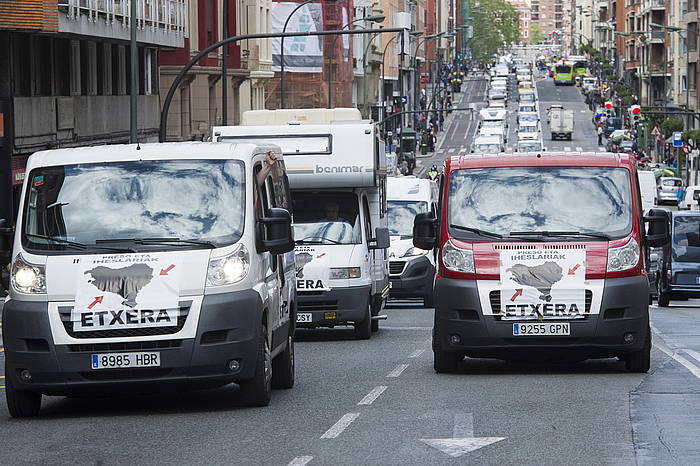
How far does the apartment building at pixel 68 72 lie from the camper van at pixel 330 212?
39.8ft

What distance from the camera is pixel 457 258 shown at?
1555 centimetres

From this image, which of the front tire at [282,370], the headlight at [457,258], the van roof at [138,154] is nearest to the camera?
the van roof at [138,154]

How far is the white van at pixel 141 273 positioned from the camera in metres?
12.2

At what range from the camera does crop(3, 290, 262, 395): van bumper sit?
12234 millimetres

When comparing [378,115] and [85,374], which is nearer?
[85,374]

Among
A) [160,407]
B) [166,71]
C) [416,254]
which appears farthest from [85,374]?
[166,71]

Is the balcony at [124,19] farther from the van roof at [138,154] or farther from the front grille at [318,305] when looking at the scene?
the van roof at [138,154]

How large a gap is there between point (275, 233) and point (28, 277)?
1.92m

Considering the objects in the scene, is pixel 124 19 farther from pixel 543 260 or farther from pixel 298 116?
pixel 543 260

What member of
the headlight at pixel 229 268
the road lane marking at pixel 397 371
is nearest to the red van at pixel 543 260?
the road lane marking at pixel 397 371

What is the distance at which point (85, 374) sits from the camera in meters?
12.2

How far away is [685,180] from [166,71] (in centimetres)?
5049

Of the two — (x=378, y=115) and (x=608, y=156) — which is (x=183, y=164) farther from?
(x=378, y=115)

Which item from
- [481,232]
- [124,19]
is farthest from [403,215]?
[481,232]
